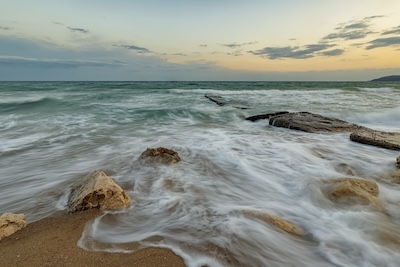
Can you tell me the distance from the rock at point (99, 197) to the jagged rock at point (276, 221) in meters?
1.48

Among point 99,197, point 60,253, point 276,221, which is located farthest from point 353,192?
point 60,253

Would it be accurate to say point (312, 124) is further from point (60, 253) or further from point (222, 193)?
point (60, 253)

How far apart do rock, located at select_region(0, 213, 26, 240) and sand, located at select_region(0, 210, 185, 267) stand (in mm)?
47

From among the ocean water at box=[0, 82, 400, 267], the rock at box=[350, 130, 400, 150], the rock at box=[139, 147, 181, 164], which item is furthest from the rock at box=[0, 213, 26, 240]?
the rock at box=[350, 130, 400, 150]

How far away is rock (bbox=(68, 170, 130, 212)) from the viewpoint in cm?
328

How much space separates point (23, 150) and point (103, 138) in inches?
78.7

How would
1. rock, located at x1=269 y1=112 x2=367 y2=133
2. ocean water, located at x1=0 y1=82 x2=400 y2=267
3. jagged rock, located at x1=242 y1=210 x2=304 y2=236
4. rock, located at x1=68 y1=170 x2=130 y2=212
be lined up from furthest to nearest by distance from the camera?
1. rock, located at x1=269 y1=112 x2=367 y2=133
2. rock, located at x1=68 y1=170 x2=130 y2=212
3. jagged rock, located at x1=242 y1=210 x2=304 y2=236
4. ocean water, located at x1=0 y1=82 x2=400 y2=267

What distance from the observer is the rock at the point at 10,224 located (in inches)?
107

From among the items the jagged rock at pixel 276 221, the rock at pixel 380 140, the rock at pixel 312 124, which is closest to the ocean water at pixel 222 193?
the jagged rock at pixel 276 221

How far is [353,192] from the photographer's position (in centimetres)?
359

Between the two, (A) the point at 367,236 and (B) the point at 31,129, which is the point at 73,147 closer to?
(B) the point at 31,129

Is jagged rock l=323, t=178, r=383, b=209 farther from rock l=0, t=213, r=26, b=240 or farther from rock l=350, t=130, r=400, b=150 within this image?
rock l=0, t=213, r=26, b=240

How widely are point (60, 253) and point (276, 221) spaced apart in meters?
2.13

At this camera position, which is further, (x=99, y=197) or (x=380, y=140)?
(x=380, y=140)
